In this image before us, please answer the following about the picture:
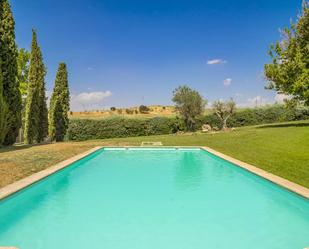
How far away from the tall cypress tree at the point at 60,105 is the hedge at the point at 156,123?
3.23 metres

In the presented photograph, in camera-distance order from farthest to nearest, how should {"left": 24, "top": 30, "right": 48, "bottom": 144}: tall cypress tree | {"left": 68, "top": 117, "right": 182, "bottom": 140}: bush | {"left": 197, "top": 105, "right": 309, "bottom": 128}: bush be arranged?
{"left": 197, "top": 105, "right": 309, "bottom": 128}: bush → {"left": 68, "top": 117, "right": 182, "bottom": 140}: bush → {"left": 24, "top": 30, "right": 48, "bottom": 144}: tall cypress tree

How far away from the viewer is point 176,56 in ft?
93.6

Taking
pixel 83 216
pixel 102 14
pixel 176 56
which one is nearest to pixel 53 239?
pixel 83 216

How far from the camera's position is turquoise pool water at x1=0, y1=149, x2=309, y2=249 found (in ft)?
14.8

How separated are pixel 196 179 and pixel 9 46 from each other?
14.2 metres

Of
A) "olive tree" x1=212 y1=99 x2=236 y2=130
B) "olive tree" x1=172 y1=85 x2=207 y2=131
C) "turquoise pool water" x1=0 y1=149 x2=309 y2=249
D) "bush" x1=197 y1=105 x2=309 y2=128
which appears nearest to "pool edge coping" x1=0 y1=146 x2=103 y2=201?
"turquoise pool water" x1=0 y1=149 x2=309 y2=249

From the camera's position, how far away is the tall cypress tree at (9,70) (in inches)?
634

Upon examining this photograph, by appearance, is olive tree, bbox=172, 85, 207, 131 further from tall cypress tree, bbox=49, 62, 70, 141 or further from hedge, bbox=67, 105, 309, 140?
tall cypress tree, bbox=49, 62, 70, 141

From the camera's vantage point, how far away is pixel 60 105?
2373 centimetres

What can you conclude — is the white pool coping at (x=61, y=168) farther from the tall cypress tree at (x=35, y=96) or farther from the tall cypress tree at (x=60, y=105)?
the tall cypress tree at (x=60, y=105)

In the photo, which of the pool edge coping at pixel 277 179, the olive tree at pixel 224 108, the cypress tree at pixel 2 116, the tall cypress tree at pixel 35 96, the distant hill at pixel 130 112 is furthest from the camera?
the distant hill at pixel 130 112

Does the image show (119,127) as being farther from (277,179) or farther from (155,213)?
(155,213)

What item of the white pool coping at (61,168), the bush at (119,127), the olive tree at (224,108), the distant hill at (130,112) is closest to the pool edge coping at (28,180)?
the white pool coping at (61,168)

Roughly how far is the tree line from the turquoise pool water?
9.17m
